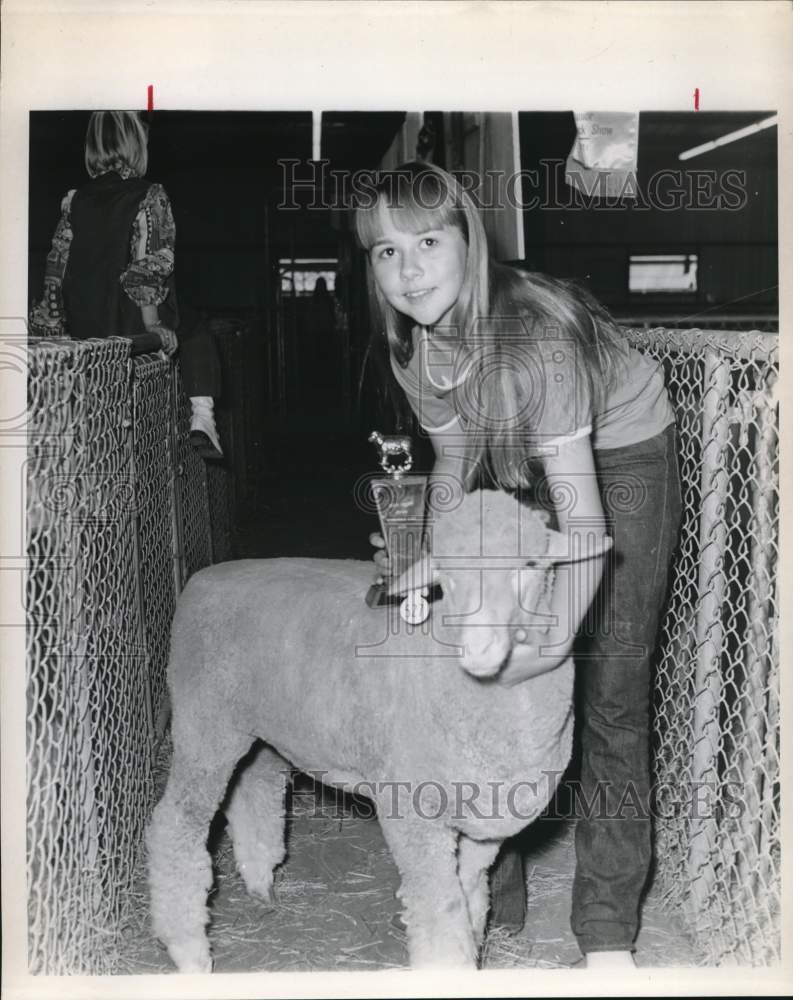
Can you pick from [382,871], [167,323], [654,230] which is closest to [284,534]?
[167,323]

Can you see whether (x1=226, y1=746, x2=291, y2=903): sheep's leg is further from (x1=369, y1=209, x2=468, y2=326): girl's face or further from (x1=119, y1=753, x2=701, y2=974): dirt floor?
(x1=369, y1=209, x2=468, y2=326): girl's face

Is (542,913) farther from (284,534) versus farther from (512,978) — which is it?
(284,534)

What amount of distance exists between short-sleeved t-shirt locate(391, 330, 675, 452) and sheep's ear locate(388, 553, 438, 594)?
1.15ft

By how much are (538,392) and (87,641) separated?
4.11ft

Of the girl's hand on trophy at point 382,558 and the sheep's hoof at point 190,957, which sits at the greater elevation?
the girl's hand on trophy at point 382,558

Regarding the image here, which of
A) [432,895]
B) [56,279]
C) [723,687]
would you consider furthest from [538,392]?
[56,279]

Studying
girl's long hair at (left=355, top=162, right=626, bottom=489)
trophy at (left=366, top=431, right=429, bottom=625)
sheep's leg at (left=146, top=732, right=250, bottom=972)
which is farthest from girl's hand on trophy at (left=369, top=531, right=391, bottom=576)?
sheep's leg at (left=146, top=732, right=250, bottom=972)

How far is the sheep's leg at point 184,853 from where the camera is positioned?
102 inches

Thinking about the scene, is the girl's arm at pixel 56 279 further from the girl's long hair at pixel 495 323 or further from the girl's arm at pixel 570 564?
the girl's arm at pixel 570 564

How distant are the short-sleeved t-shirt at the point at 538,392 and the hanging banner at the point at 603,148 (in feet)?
3.80

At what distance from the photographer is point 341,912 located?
3.05 meters

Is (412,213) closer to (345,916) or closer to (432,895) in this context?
(432,895)

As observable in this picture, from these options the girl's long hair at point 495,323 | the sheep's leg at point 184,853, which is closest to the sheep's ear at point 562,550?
the girl's long hair at point 495,323

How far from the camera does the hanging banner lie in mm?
3422
